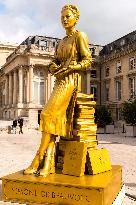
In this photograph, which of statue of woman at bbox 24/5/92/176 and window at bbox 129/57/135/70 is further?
window at bbox 129/57/135/70

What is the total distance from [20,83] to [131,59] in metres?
22.4

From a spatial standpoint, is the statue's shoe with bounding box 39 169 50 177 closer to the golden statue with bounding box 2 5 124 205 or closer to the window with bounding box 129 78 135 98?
the golden statue with bounding box 2 5 124 205

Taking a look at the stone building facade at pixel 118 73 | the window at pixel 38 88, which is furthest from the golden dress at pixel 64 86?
the window at pixel 38 88

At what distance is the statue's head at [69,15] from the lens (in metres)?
7.05

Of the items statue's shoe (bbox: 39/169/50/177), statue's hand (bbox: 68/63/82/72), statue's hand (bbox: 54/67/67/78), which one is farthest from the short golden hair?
statue's shoe (bbox: 39/169/50/177)

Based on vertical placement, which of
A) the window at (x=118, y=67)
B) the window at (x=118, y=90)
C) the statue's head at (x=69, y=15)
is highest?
the window at (x=118, y=67)

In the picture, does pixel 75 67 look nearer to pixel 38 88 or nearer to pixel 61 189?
pixel 61 189

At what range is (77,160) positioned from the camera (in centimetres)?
657

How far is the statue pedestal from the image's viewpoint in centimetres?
583

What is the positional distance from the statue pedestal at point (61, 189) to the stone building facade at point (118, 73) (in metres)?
45.1

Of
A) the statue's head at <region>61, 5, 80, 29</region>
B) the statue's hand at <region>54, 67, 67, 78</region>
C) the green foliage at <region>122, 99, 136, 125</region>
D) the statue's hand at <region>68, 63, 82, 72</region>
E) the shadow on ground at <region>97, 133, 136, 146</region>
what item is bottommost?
the shadow on ground at <region>97, 133, 136, 146</region>

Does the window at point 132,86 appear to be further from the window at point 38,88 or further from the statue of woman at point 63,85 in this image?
the statue of woman at point 63,85

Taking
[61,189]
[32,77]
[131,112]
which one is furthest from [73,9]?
[32,77]

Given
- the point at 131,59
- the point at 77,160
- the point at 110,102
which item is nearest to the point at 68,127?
the point at 77,160
